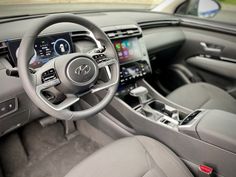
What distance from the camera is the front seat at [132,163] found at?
992 mm

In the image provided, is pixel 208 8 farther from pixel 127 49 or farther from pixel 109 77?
pixel 109 77

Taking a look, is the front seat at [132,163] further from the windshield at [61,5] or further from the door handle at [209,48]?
the door handle at [209,48]

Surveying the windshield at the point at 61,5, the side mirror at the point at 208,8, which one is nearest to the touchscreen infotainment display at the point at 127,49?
the windshield at the point at 61,5

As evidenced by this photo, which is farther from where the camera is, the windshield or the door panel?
the door panel

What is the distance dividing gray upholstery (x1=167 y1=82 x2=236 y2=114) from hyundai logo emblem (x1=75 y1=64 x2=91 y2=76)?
80 cm

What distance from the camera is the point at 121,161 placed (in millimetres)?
1039

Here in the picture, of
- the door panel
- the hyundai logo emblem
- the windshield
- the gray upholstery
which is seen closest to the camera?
the hyundai logo emblem

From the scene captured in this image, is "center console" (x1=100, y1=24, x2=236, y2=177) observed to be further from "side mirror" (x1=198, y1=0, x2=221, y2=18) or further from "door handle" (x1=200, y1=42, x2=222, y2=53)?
"side mirror" (x1=198, y1=0, x2=221, y2=18)

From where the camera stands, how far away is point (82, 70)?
3.23 ft

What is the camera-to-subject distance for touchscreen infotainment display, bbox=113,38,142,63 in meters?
1.49

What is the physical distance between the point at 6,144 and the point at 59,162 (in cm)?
37

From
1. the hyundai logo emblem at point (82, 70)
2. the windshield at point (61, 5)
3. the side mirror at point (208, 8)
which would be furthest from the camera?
the side mirror at point (208, 8)

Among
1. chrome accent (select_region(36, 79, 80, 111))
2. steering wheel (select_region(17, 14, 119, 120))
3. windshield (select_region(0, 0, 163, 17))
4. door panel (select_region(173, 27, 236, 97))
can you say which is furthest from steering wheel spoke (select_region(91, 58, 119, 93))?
door panel (select_region(173, 27, 236, 97))

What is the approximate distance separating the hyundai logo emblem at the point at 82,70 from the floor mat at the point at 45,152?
0.86 metres
